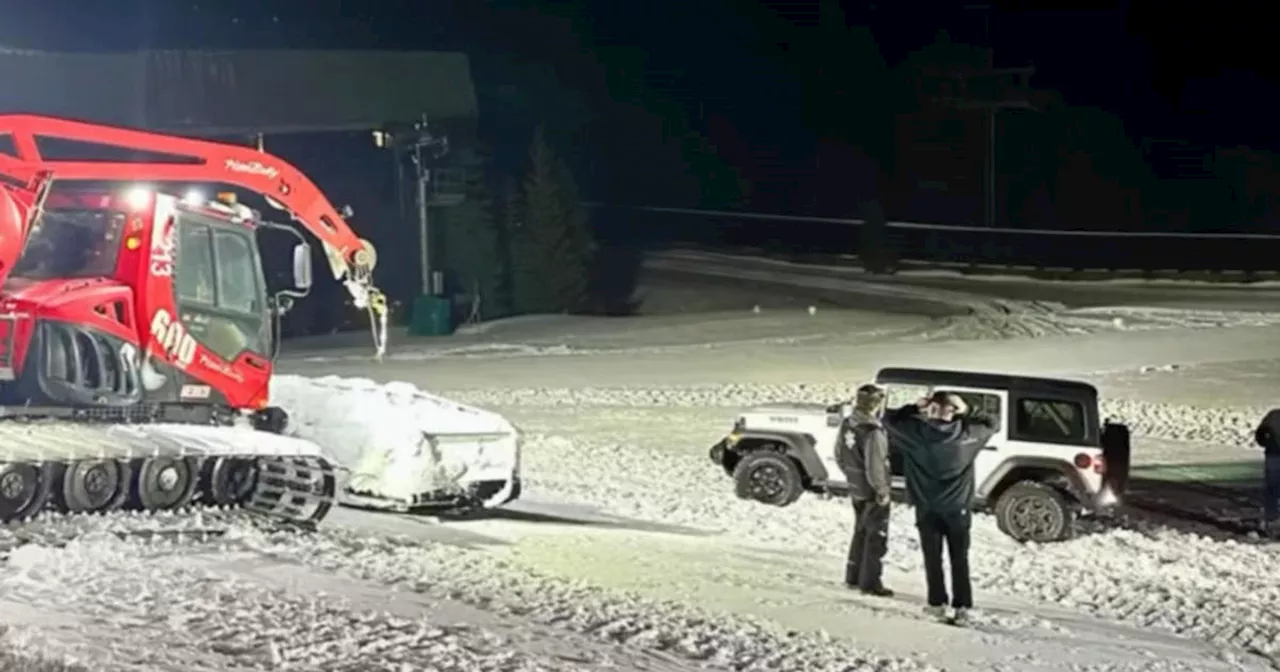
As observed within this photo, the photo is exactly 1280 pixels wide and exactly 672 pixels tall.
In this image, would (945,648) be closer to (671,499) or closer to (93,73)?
(671,499)

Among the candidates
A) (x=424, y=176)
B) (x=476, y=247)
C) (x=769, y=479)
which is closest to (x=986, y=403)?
(x=769, y=479)

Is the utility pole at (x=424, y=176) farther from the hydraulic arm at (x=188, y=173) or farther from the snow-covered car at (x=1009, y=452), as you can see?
the hydraulic arm at (x=188, y=173)

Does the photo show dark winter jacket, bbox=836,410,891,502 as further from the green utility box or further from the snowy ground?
the green utility box

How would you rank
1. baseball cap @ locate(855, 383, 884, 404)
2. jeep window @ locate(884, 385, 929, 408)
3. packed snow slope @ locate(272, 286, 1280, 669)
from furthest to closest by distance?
jeep window @ locate(884, 385, 929, 408), baseball cap @ locate(855, 383, 884, 404), packed snow slope @ locate(272, 286, 1280, 669)

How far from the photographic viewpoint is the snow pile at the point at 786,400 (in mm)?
25953

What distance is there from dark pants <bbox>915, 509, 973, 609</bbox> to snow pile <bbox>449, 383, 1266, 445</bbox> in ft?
42.2

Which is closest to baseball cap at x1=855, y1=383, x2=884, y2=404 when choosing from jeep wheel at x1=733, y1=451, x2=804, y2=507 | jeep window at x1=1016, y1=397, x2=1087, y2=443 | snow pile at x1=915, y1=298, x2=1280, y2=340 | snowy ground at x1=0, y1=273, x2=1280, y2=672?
snowy ground at x1=0, y1=273, x2=1280, y2=672

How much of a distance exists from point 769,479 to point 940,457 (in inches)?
229

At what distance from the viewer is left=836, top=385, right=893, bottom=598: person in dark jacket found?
13.7 meters

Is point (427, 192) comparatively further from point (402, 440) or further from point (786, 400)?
point (402, 440)

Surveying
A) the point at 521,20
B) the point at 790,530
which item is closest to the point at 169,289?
the point at 790,530

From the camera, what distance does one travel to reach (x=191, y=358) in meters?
15.4

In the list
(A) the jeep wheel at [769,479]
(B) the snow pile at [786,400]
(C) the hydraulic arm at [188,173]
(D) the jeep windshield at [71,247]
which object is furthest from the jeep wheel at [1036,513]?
(B) the snow pile at [786,400]

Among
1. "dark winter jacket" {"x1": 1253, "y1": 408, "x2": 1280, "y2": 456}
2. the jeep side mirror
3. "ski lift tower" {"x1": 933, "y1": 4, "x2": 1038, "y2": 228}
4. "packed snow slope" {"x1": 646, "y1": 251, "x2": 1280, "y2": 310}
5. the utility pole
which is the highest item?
"ski lift tower" {"x1": 933, "y1": 4, "x2": 1038, "y2": 228}
